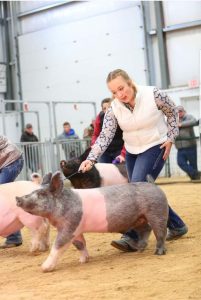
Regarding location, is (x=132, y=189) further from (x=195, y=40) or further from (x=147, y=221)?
(x=195, y=40)

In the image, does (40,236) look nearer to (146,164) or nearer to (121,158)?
(146,164)

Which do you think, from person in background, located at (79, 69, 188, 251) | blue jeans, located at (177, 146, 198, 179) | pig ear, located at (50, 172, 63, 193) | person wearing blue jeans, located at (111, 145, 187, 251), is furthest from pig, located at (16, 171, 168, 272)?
blue jeans, located at (177, 146, 198, 179)

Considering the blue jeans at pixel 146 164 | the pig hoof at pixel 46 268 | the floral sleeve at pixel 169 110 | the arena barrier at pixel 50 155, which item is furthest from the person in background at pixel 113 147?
the arena barrier at pixel 50 155

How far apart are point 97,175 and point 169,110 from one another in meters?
2.54

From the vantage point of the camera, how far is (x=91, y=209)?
4.41 metres

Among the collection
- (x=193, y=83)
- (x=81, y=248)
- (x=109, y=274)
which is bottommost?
(x=109, y=274)

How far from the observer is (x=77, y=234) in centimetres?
436

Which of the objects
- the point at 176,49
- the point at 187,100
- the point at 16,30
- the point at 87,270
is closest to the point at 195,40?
the point at 176,49

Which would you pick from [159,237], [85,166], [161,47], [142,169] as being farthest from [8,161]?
[161,47]

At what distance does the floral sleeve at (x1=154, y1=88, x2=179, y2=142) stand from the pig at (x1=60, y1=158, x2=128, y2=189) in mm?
2434

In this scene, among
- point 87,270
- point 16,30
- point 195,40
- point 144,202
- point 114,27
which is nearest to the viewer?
point 87,270

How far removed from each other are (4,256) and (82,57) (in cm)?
1266

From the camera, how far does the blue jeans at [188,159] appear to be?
12.7 meters

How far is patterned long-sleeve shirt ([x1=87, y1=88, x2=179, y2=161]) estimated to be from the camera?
481 cm
